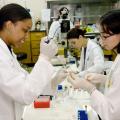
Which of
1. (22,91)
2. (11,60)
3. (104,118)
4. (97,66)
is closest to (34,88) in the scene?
(22,91)

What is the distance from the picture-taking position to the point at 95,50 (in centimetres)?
313

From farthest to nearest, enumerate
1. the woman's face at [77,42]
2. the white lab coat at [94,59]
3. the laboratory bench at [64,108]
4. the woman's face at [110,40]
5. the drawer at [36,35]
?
the drawer at [36,35] → the woman's face at [77,42] → the white lab coat at [94,59] → the laboratory bench at [64,108] → the woman's face at [110,40]

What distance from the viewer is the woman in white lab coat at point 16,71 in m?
1.32

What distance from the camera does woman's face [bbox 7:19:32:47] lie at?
4.67 feet

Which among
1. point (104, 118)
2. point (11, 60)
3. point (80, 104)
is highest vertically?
point (11, 60)

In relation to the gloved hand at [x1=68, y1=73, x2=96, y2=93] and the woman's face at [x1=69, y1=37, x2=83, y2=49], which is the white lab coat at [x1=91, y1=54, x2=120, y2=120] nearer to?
the gloved hand at [x1=68, y1=73, x2=96, y2=93]

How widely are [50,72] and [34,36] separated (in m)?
5.10

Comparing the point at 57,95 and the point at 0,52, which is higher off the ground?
the point at 0,52

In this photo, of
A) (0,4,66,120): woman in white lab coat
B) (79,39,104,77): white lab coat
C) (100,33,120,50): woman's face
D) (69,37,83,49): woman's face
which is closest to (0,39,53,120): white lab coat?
(0,4,66,120): woman in white lab coat

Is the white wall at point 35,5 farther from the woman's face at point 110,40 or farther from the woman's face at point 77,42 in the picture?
the woman's face at point 110,40

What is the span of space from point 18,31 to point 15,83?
0.32 m

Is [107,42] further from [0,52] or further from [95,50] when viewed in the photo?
[95,50]

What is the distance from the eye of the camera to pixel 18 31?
144 centimetres

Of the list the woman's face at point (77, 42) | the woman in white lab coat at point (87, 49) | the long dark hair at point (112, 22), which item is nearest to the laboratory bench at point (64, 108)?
the long dark hair at point (112, 22)
